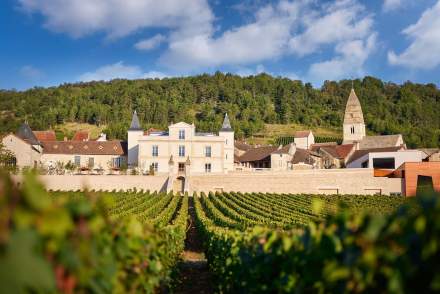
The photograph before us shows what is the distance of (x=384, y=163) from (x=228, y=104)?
78.1 meters

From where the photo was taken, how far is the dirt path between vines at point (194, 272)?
34.7 feet

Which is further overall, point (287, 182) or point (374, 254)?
point (287, 182)

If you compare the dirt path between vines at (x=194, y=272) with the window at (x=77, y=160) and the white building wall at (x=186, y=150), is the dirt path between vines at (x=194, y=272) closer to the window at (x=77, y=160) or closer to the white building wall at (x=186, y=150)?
the white building wall at (x=186, y=150)

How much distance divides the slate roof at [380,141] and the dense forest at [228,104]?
19.4m

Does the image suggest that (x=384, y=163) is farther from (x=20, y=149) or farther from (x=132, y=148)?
(x=20, y=149)

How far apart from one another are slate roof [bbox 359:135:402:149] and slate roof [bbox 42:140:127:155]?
38470 millimetres

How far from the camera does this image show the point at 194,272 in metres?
13.6

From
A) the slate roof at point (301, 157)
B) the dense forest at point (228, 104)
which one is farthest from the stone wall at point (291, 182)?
the dense forest at point (228, 104)

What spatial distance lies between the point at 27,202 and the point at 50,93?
13765 cm

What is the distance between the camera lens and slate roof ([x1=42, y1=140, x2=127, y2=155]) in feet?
190

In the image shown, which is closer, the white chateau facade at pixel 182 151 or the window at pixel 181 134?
the white chateau facade at pixel 182 151

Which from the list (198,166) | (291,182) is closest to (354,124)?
(291,182)

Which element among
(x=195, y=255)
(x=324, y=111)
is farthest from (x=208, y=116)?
(x=195, y=255)

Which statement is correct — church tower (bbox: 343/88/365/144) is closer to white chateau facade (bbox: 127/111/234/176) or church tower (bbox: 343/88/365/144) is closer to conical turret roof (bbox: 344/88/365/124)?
conical turret roof (bbox: 344/88/365/124)
